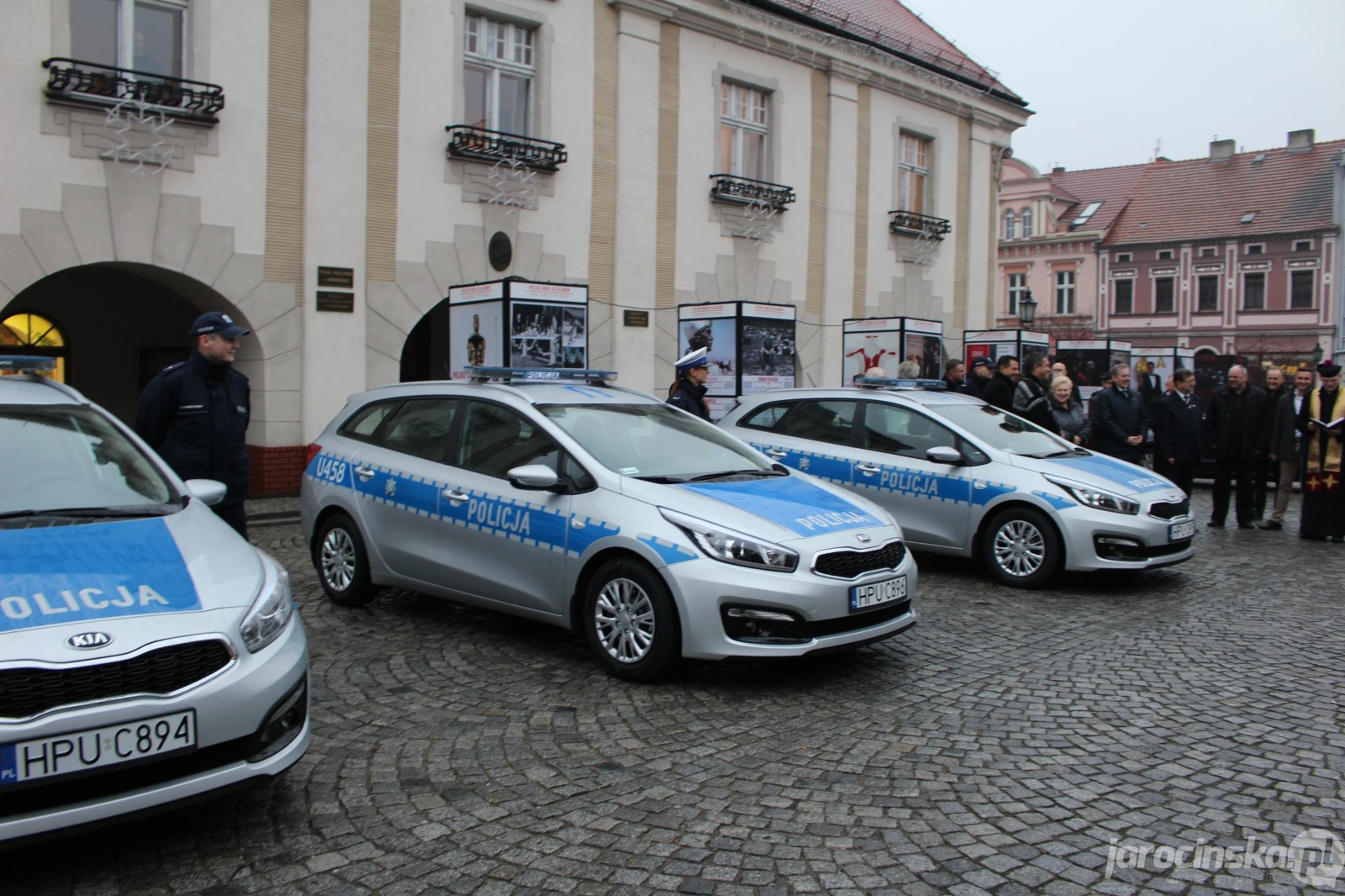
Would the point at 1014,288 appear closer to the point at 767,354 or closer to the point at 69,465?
the point at 767,354

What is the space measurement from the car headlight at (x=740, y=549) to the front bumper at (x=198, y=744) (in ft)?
6.87

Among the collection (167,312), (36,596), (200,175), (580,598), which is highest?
(200,175)

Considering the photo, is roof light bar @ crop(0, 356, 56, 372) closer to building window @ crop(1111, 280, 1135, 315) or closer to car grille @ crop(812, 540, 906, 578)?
car grille @ crop(812, 540, 906, 578)

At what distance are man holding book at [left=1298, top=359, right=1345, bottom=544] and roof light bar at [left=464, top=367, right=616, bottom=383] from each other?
312 inches

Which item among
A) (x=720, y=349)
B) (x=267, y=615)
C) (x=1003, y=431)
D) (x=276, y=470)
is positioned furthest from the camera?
(x=720, y=349)

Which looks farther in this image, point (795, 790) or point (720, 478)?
point (720, 478)

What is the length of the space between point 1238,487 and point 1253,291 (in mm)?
40858

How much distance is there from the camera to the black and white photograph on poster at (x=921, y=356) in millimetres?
15352

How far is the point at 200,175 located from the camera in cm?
1194

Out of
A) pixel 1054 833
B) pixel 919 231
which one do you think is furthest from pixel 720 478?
pixel 919 231

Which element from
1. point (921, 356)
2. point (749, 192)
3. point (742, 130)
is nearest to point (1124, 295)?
Answer: point (742, 130)

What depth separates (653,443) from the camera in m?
6.40

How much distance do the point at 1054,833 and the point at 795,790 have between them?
96 cm

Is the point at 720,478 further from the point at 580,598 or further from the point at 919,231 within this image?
the point at 919,231
